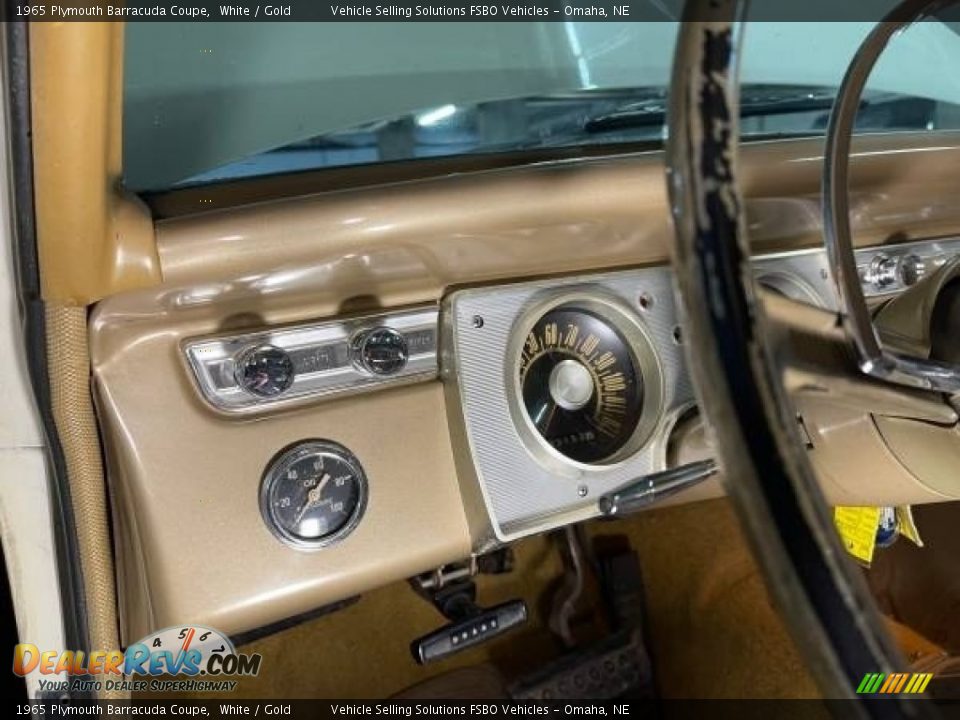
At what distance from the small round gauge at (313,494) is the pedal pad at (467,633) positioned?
37 centimetres

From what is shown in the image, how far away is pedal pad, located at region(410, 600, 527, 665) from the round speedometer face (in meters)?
0.33

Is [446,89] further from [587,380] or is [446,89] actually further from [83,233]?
[83,233]

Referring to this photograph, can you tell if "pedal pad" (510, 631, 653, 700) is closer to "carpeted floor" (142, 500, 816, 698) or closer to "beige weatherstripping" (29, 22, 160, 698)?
"carpeted floor" (142, 500, 816, 698)

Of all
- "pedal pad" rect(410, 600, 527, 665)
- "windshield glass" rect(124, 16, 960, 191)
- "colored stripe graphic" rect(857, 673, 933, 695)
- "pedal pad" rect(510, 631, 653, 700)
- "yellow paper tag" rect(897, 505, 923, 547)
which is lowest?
"pedal pad" rect(510, 631, 653, 700)

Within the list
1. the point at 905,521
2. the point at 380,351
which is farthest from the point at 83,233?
the point at 905,521

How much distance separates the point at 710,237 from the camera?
0.46 meters

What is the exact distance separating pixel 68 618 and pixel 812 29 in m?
1.19

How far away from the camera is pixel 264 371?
91 centimetres

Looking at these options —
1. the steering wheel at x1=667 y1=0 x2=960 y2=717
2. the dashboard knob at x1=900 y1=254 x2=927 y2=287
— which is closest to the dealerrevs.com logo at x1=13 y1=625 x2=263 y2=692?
the steering wheel at x1=667 y1=0 x2=960 y2=717

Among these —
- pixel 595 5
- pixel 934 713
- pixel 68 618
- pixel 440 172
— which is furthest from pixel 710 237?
pixel 595 5

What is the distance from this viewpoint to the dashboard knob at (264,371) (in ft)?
2.96

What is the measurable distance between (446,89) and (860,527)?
825mm

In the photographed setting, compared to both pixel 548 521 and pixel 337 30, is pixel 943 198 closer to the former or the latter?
pixel 548 521

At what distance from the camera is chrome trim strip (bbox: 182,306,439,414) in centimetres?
89
